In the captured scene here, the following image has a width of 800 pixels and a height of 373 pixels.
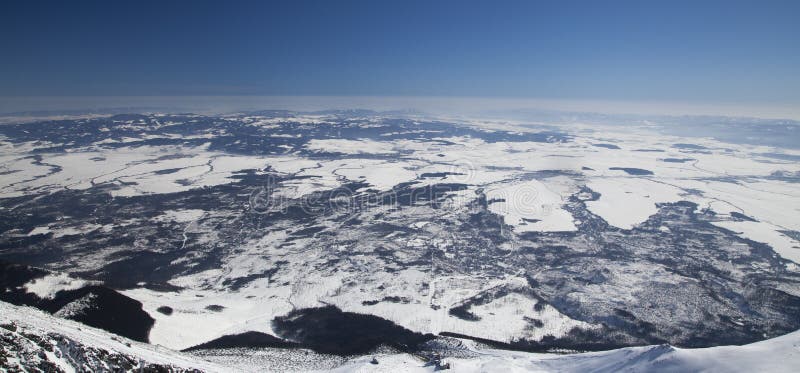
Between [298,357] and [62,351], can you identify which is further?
[298,357]

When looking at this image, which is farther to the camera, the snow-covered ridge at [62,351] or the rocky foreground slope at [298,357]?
the rocky foreground slope at [298,357]

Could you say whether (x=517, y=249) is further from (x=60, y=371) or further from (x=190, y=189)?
(x=190, y=189)

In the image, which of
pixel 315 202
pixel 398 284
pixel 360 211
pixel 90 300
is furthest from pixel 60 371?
pixel 315 202

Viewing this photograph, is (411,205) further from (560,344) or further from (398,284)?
(560,344)

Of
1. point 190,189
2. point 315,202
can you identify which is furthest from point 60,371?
point 190,189

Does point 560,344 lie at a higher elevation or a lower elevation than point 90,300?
lower

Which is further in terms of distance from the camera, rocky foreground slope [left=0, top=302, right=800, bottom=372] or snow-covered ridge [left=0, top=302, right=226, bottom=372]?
rocky foreground slope [left=0, top=302, right=800, bottom=372]

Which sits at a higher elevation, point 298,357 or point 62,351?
point 62,351

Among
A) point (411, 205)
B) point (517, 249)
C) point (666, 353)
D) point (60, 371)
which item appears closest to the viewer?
point (60, 371)

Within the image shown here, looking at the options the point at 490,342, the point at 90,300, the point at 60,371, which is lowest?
the point at 490,342

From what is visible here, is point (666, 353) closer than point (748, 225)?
Yes

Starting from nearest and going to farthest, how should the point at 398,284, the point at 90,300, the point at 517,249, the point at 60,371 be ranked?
1. the point at 60,371
2. the point at 90,300
3. the point at 398,284
4. the point at 517,249
